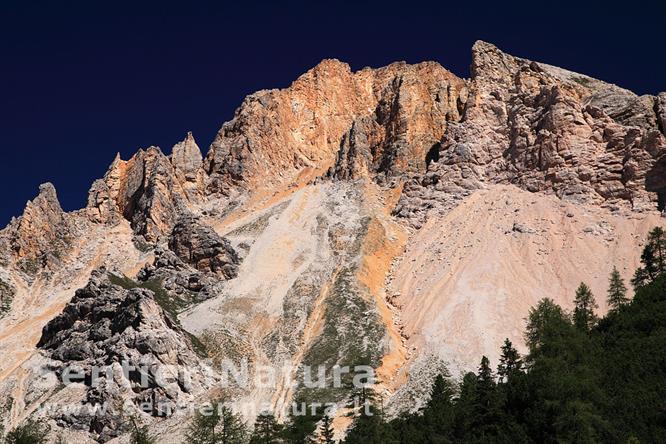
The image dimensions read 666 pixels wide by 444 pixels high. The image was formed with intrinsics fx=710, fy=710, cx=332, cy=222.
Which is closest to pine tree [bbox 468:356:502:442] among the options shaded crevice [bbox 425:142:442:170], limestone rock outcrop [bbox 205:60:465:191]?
shaded crevice [bbox 425:142:442:170]

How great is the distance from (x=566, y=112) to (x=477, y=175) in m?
15.9

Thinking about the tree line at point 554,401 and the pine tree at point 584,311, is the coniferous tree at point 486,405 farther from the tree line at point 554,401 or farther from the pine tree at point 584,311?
the pine tree at point 584,311

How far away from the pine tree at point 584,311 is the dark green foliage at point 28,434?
1822 inches

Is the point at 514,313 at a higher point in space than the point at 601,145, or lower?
lower

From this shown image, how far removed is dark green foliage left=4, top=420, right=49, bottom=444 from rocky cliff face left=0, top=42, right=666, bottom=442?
2437 millimetres

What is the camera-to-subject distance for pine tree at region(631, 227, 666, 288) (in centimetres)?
7306

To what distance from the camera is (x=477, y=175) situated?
110 metres

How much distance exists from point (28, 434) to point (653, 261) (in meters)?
62.7

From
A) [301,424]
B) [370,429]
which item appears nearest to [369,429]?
[370,429]

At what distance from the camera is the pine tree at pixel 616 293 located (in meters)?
71.8

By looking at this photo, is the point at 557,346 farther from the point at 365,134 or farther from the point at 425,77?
the point at 425,77

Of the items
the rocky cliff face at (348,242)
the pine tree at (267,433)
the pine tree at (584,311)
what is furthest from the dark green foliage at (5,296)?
the pine tree at (584,311)

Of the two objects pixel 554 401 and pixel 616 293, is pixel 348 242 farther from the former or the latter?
pixel 554 401

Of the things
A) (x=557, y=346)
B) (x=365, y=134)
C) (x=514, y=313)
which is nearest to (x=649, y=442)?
(x=557, y=346)
